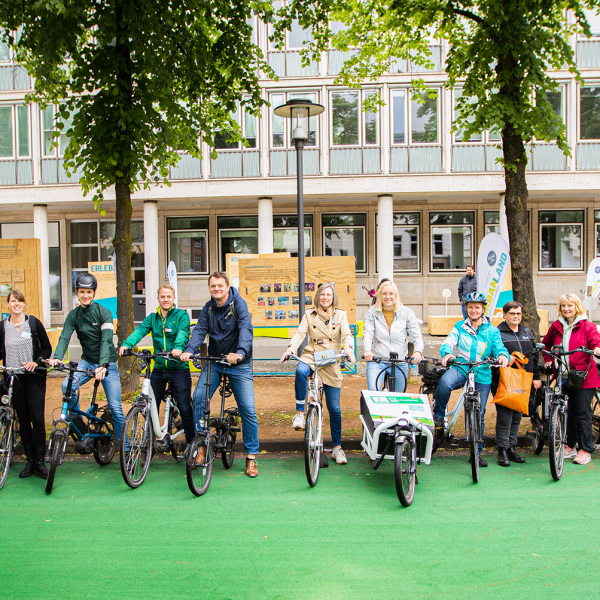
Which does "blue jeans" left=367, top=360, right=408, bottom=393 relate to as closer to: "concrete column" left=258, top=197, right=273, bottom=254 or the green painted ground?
the green painted ground

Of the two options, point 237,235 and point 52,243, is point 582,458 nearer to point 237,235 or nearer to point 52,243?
point 237,235

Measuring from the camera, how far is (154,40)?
780 cm

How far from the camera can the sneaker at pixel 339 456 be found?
6160 millimetres

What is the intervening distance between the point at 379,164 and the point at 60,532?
17.9m

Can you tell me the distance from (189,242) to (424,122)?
9.87m

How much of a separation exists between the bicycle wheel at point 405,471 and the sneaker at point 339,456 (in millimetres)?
1209

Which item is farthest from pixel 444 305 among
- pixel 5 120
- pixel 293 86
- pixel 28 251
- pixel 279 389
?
pixel 5 120

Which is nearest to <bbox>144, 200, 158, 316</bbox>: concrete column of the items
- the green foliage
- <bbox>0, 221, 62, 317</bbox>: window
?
<bbox>0, 221, 62, 317</bbox>: window

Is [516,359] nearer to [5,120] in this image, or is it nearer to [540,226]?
[540,226]

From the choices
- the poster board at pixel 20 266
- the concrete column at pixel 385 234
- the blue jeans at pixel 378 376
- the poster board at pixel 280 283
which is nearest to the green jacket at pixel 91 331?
the blue jeans at pixel 378 376

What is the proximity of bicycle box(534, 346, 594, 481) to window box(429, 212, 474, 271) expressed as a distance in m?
16.4

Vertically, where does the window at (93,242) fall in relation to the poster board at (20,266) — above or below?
above

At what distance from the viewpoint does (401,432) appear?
5098mm

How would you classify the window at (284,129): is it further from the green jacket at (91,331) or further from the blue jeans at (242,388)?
the blue jeans at (242,388)
